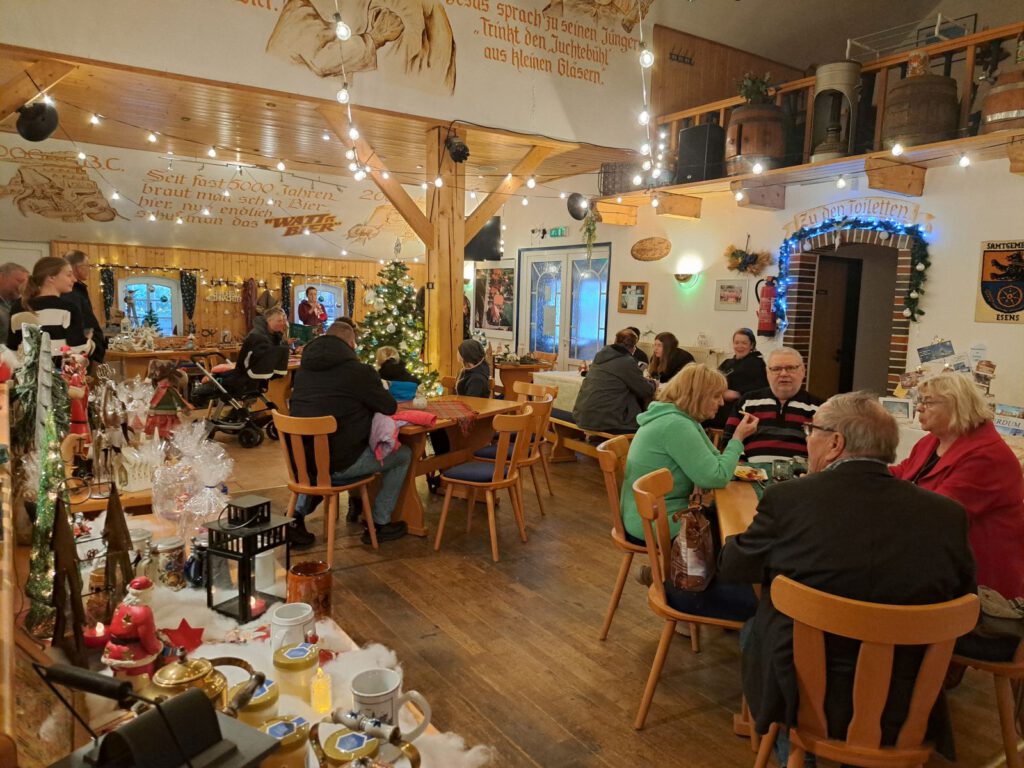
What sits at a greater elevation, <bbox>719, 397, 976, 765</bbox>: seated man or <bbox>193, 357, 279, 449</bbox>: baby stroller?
<bbox>719, 397, 976, 765</bbox>: seated man

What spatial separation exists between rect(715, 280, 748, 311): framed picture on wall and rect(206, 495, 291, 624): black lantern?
21.2 ft

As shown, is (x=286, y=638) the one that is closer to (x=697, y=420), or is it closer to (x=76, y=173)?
(x=697, y=420)

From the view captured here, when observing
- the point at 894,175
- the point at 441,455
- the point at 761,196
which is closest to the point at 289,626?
the point at 441,455

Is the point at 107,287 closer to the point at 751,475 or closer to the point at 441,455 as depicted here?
the point at 441,455

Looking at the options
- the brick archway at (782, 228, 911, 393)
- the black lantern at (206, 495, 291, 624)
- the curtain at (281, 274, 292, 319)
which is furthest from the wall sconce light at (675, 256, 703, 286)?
the curtain at (281, 274, 292, 319)

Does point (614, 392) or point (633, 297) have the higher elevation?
point (633, 297)

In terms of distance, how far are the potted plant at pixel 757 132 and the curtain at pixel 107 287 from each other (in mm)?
8929

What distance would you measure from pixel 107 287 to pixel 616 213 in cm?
760

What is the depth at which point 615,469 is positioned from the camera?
9.80 ft

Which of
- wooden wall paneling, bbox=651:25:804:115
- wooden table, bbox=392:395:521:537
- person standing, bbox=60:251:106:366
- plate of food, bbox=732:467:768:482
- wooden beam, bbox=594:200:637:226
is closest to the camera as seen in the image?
plate of food, bbox=732:467:768:482

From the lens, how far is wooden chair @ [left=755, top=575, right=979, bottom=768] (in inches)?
61.8

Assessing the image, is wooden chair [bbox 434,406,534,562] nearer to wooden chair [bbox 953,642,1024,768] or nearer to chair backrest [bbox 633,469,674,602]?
chair backrest [bbox 633,469,674,602]

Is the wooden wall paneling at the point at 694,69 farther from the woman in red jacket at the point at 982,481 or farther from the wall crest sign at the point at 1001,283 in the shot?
the woman in red jacket at the point at 982,481

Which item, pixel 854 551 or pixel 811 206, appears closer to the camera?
pixel 854 551
